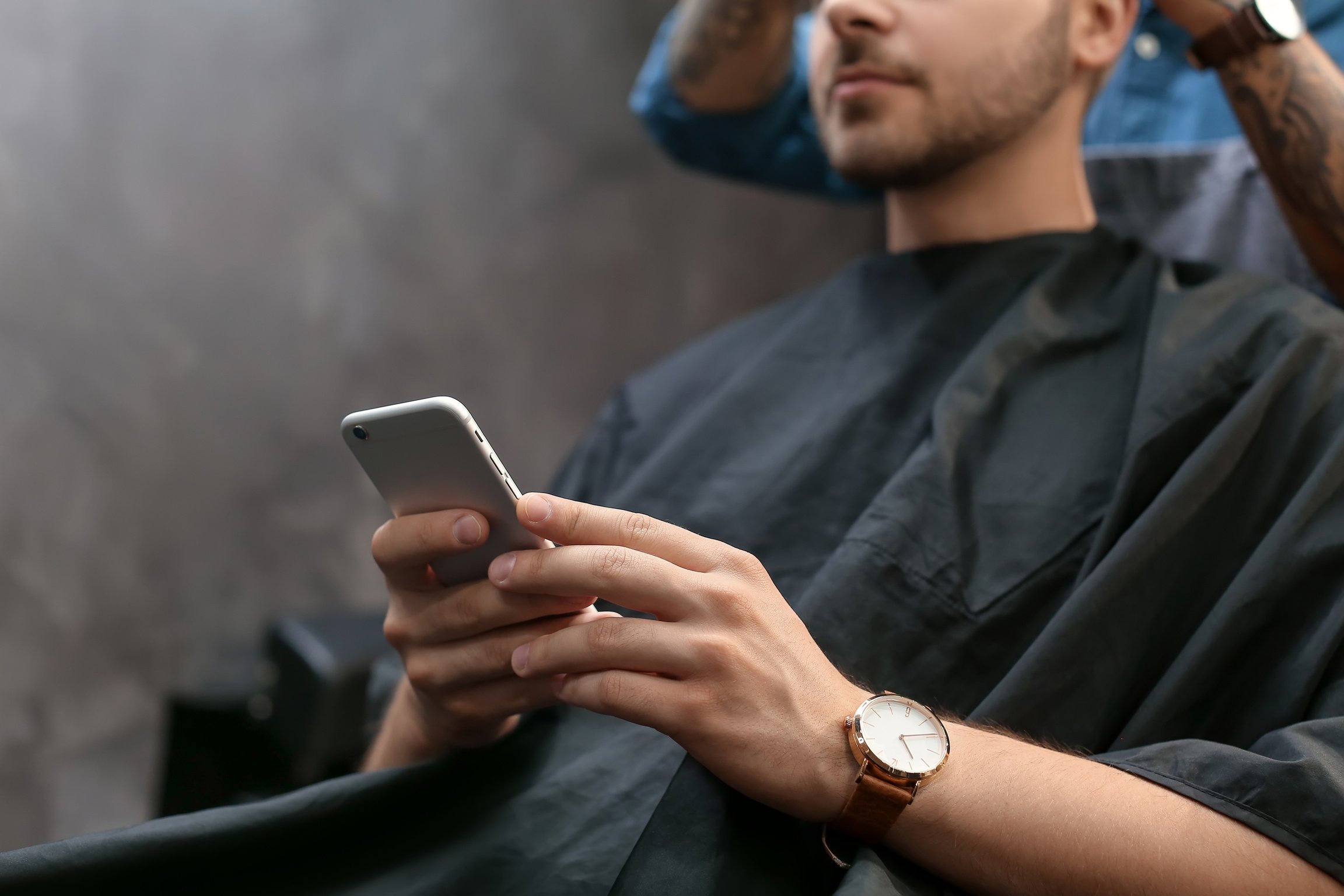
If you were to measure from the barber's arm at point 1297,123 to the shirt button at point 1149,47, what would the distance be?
1.30ft

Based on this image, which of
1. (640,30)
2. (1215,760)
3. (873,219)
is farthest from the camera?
(873,219)

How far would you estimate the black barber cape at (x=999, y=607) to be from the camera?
809mm

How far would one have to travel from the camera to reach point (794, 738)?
0.75 m

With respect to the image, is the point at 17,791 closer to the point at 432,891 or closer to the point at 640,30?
the point at 432,891

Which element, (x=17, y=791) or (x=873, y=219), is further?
(x=873, y=219)

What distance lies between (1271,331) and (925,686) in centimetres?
52

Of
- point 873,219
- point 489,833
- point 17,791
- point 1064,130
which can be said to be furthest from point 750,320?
point 873,219

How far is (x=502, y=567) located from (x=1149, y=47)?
1515 millimetres

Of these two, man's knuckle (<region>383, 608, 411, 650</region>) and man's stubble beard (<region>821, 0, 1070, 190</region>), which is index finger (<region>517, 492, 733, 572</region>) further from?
man's stubble beard (<region>821, 0, 1070, 190</region>)

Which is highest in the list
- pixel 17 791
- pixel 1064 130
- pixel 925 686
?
pixel 1064 130

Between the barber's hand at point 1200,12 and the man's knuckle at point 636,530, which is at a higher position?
the barber's hand at point 1200,12

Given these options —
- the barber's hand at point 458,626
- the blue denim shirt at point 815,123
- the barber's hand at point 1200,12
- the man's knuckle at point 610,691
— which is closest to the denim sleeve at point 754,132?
the blue denim shirt at point 815,123

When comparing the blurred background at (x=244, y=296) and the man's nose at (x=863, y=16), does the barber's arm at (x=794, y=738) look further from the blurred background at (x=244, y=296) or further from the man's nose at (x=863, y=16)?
the blurred background at (x=244, y=296)

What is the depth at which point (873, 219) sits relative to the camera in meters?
3.45
